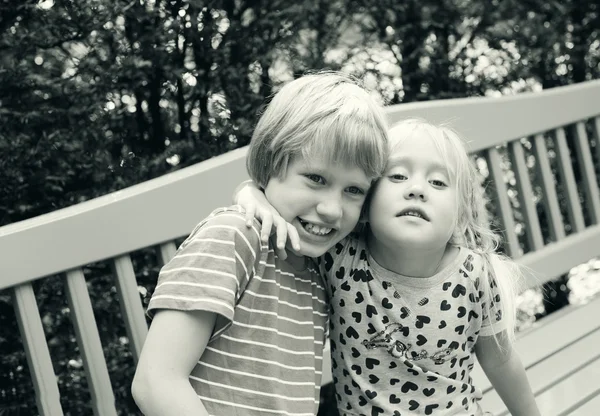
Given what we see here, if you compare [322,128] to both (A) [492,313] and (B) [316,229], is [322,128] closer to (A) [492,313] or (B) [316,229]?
(B) [316,229]

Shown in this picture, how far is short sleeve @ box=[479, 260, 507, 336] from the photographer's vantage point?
1.90 m

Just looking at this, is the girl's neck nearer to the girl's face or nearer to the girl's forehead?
the girl's face

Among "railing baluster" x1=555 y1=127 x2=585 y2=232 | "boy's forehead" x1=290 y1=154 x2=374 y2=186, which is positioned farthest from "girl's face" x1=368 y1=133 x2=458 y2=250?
"railing baluster" x1=555 y1=127 x2=585 y2=232

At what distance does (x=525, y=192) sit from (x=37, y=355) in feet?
6.14

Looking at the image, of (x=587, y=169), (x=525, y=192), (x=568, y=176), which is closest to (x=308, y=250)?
(x=525, y=192)

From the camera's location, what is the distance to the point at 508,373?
198 cm

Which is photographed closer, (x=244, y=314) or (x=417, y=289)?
(x=244, y=314)

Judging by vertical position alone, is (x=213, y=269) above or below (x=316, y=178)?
below

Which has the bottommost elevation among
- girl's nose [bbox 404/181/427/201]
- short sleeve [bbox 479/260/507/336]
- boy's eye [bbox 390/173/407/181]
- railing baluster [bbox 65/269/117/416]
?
short sleeve [bbox 479/260/507/336]

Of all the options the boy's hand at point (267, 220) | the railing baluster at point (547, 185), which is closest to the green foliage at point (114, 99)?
the boy's hand at point (267, 220)

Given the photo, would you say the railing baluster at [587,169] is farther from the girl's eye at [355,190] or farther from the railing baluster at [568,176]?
the girl's eye at [355,190]

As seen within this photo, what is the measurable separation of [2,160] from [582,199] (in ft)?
9.47

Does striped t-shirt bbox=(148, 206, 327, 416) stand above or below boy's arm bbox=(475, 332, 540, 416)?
above

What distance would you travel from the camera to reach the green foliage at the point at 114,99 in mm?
2086
